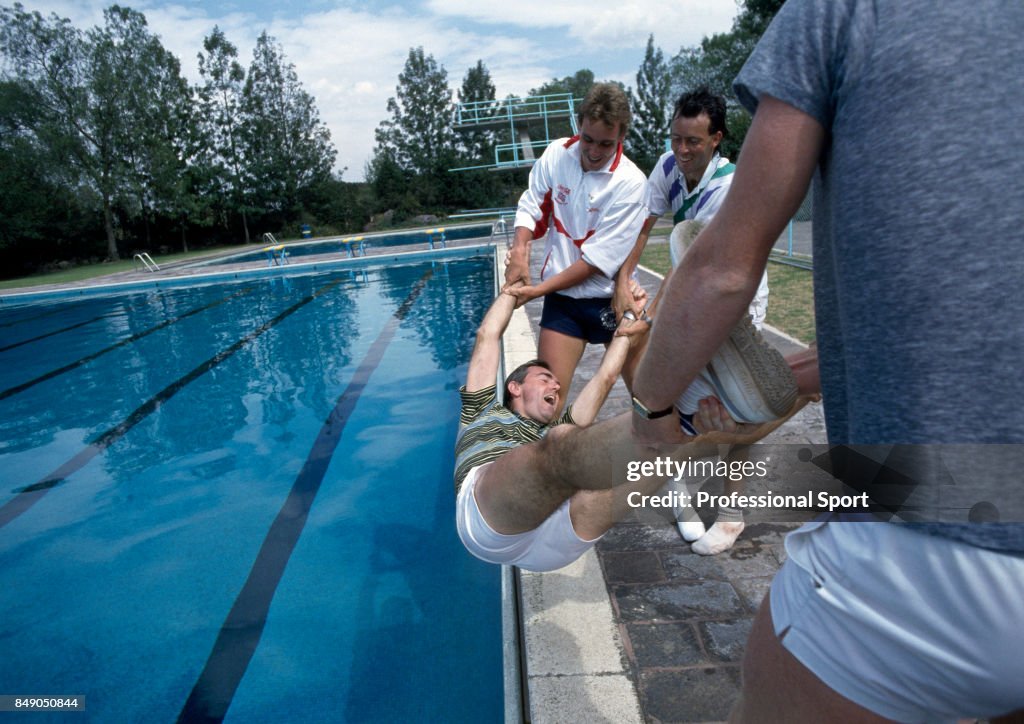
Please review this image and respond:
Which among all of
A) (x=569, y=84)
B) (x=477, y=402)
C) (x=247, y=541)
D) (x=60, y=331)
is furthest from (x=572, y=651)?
(x=569, y=84)

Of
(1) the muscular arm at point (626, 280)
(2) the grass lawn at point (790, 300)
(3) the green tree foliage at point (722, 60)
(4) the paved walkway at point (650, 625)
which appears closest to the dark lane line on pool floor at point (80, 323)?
(2) the grass lawn at point (790, 300)

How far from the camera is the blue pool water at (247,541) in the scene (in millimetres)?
2938

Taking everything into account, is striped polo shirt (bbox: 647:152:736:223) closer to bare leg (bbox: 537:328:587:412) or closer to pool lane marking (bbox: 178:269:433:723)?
bare leg (bbox: 537:328:587:412)

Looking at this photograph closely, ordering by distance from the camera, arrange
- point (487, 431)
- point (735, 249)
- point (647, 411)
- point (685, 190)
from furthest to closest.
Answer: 1. point (685, 190)
2. point (487, 431)
3. point (647, 411)
4. point (735, 249)

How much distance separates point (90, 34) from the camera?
2947cm

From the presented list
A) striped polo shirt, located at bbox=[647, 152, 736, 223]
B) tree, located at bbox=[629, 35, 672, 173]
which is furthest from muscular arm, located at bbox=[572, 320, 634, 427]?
tree, located at bbox=[629, 35, 672, 173]

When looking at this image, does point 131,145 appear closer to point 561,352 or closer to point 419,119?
point 419,119

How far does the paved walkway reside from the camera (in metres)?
1.87

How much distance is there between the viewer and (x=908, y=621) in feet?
2.38

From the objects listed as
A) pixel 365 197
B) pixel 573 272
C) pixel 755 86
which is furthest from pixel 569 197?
pixel 365 197

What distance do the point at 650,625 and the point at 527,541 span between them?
2.35 feet

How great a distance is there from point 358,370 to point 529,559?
19.6 feet

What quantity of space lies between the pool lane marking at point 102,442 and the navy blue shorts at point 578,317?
13.7ft

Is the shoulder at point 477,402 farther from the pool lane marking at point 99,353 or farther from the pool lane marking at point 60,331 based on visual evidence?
the pool lane marking at point 60,331
